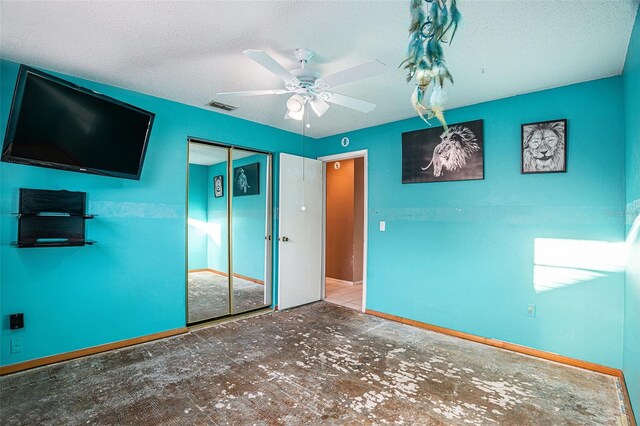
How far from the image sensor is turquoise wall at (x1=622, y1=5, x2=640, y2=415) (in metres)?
1.83

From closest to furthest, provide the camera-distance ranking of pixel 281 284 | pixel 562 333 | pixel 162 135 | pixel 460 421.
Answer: pixel 460 421 < pixel 562 333 < pixel 162 135 < pixel 281 284

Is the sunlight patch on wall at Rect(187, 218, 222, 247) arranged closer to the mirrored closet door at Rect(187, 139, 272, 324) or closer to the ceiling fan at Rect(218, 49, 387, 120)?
the mirrored closet door at Rect(187, 139, 272, 324)

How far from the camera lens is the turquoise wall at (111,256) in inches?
97.1

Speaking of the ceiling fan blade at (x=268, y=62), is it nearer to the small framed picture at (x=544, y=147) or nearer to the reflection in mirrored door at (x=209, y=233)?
the reflection in mirrored door at (x=209, y=233)

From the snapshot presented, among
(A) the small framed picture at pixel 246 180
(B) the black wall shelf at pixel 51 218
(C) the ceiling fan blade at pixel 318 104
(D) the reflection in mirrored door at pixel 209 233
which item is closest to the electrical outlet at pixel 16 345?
(B) the black wall shelf at pixel 51 218

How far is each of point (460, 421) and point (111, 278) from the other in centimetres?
306

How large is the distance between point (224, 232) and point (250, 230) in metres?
0.36

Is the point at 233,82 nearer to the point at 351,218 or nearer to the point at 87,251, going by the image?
the point at 87,251

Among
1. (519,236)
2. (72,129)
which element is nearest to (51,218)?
(72,129)

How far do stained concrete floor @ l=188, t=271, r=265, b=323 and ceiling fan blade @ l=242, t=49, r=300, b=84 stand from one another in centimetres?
259

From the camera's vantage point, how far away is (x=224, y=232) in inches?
154

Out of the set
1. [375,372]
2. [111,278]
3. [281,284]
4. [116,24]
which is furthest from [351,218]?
[116,24]

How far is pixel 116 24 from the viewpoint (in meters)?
1.98

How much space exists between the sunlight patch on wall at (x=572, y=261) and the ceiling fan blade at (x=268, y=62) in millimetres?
2640
